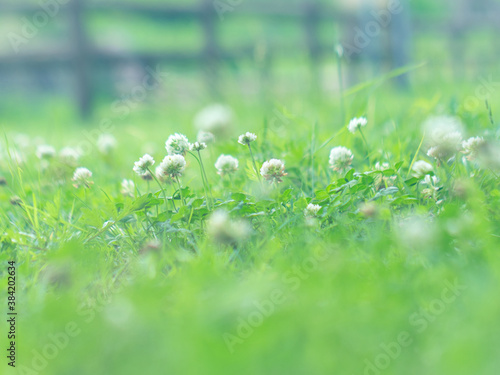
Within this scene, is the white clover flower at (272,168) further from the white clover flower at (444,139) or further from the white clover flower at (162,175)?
the white clover flower at (444,139)

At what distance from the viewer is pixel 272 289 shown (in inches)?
36.3

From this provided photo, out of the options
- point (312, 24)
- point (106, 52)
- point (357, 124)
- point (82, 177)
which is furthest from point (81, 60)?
point (357, 124)

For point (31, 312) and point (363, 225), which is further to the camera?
point (363, 225)

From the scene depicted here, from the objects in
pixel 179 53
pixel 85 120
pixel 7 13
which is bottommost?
pixel 85 120

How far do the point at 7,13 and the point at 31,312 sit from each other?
614 cm

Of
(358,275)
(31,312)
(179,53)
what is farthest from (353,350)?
(179,53)

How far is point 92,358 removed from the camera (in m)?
0.81

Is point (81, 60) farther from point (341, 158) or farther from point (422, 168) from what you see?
point (422, 168)

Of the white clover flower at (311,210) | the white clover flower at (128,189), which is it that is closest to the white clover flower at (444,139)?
the white clover flower at (311,210)

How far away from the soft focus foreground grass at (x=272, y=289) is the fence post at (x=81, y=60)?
461 centimetres

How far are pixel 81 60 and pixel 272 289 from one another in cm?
551

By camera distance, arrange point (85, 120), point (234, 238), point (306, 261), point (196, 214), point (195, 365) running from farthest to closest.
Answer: point (85, 120) → point (196, 214) → point (234, 238) → point (306, 261) → point (195, 365)

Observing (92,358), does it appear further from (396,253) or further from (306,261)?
(396,253)

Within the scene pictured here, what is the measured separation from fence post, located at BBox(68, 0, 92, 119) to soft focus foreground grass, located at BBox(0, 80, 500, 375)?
4610 mm
